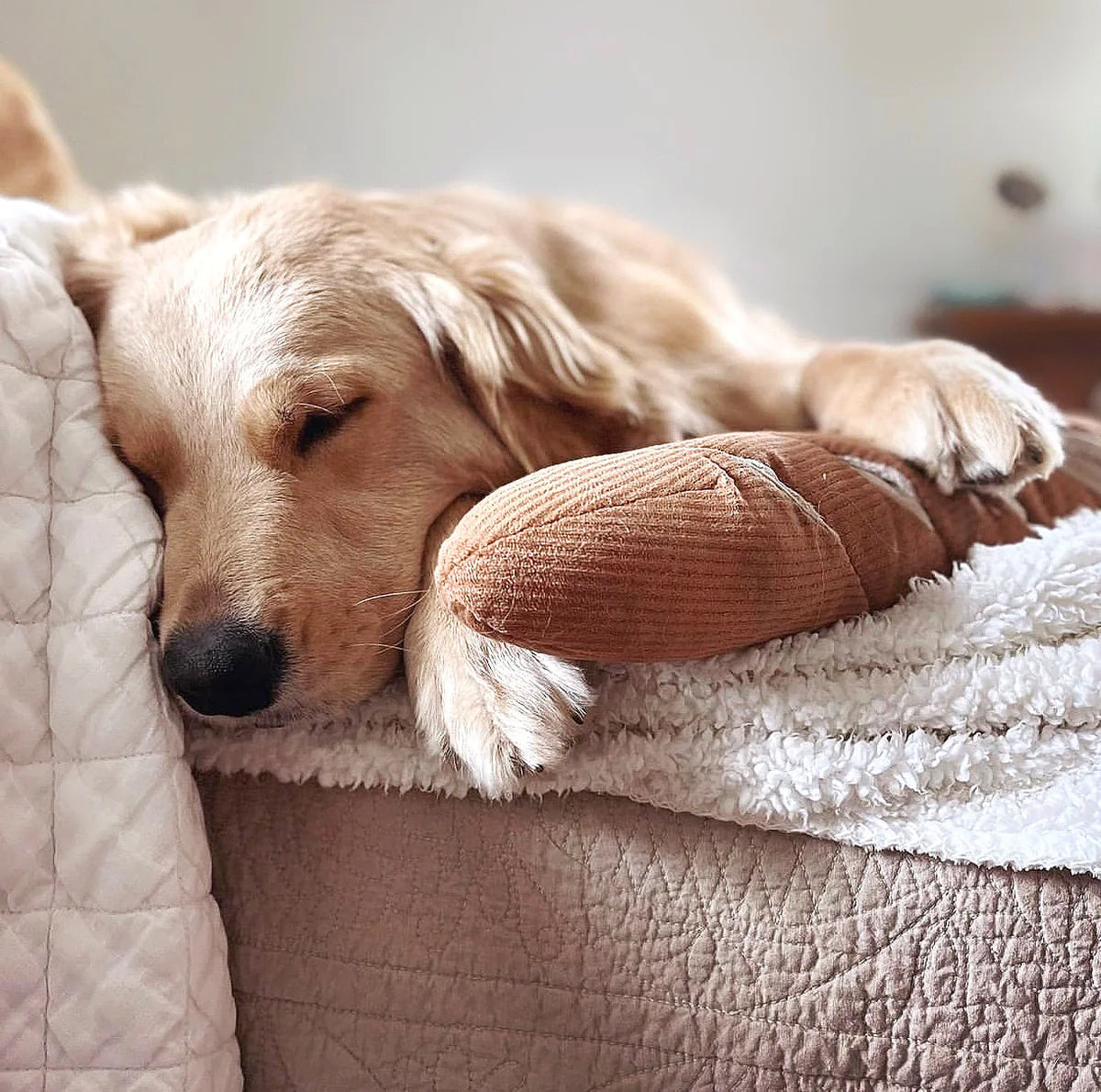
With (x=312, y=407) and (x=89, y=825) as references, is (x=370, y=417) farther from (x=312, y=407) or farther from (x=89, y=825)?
(x=89, y=825)

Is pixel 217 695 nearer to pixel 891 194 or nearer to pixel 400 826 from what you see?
pixel 400 826

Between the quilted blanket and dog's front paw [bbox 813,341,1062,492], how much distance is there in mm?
709

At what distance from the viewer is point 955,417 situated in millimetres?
953

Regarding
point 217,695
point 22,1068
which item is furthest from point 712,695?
point 22,1068

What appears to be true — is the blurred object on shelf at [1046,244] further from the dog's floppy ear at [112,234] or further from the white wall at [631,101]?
the dog's floppy ear at [112,234]

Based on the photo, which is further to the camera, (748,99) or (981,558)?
(748,99)

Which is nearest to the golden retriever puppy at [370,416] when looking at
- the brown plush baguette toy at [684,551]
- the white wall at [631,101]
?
the brown plush baguette toy at [684,551]

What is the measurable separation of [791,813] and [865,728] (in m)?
0.09

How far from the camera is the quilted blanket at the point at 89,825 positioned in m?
0.75

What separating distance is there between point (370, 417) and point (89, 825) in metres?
0.45

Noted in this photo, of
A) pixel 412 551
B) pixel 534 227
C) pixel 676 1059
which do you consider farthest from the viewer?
pixel 534 227

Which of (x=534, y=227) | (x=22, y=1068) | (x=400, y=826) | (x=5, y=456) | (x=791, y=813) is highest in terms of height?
(x=534, y=227)

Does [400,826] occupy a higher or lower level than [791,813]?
lower

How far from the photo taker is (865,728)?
2.51ft
